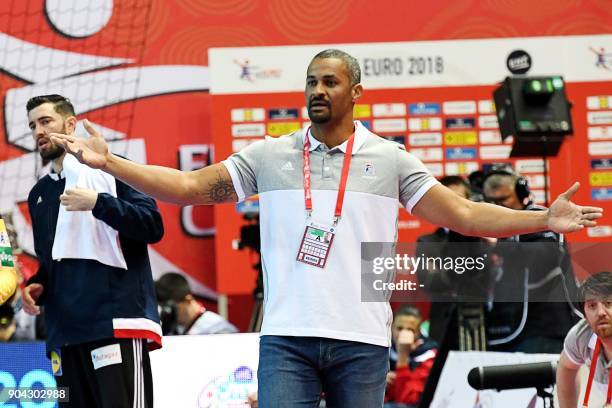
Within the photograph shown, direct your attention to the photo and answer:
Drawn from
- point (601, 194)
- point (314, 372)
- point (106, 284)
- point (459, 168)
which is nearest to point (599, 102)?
point (601, 194)

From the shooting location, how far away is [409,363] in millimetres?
7234

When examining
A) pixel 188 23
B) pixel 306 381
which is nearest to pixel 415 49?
pixel 188 23

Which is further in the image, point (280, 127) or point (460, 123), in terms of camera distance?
point (460, 123)

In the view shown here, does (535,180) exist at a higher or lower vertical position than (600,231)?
higher

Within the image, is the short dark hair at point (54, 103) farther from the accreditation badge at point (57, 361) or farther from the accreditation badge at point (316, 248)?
the accreditation badge at point (316, 248)

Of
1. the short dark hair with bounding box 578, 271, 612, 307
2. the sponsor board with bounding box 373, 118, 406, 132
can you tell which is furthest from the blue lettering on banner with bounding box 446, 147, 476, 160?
the short dark hair with bounding box 578, 271, 612, 307

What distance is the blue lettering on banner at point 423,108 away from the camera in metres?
9.89

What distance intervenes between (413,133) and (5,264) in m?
5.50

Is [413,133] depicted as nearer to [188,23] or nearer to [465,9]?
[465,9]

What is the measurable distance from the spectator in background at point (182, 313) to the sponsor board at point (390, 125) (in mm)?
2303

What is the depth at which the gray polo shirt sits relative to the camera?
160 inches

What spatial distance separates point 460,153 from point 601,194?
52.7 inches

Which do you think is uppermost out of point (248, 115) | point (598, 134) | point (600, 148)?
point (248, 115)

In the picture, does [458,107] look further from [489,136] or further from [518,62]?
[518,62]
